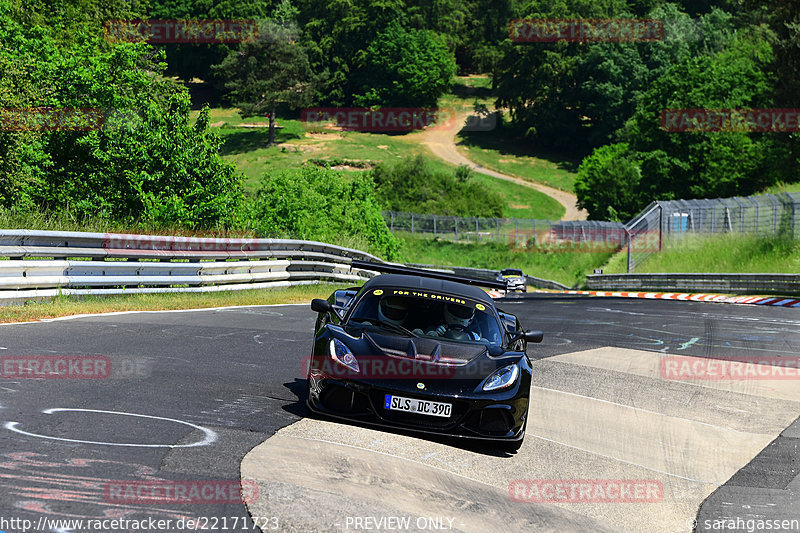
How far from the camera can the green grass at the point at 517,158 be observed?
112188 mm

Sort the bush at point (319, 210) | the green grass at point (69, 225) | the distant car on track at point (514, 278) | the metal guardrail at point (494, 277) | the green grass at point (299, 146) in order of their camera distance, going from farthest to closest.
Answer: the green grass at point (299, 146), the metal guardrail at point (494, 277), the distant car on track at point (514, 278), the bush at point (319, 210), the green grass at point (69, 225)

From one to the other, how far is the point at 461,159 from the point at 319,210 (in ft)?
261

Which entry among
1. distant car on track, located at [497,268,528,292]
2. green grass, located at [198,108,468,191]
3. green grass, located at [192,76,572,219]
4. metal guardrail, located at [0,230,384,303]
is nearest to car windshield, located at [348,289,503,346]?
metal guardrail, located at [0,230,384,303]

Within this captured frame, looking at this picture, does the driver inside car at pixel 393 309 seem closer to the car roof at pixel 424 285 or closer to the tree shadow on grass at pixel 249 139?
the car roof at pixel 424 285

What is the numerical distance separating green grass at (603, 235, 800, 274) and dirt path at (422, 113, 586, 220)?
49225 millimetres

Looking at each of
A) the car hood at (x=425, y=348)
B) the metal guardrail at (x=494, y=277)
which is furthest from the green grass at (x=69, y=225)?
the metal guardrail at (x=494, y=277)

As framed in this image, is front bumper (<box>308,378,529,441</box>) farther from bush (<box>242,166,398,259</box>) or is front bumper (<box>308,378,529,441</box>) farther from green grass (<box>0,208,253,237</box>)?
bush (<box>242,166,398,259</box>)

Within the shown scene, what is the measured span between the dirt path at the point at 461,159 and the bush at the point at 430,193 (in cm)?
979

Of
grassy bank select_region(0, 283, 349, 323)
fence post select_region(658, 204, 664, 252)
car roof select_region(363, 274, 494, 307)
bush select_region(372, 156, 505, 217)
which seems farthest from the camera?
bush select_region(372, 156, 505, 217)

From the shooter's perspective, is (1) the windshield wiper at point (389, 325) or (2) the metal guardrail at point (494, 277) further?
(2) the metal guardrail at point (494, 277)

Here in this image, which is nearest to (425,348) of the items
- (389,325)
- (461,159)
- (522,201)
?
(389,325)

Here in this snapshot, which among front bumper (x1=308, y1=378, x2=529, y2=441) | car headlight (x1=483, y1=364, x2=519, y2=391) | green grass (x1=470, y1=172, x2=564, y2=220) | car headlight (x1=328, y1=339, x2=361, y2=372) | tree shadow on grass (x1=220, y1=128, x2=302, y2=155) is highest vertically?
tree shadow on grass (x1=220, y1=128, x2=302, y2=155)

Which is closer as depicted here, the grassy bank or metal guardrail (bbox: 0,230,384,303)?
the grassy bank

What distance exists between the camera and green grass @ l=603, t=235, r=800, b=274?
3341cm
